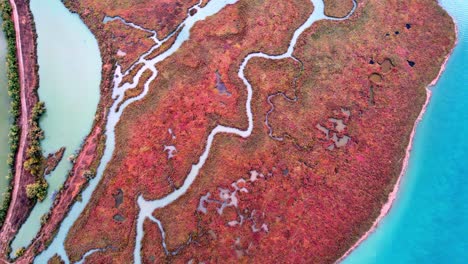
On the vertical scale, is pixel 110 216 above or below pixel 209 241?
above

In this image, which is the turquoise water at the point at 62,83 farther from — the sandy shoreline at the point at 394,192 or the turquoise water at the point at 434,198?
the turquoise water at the point at 434,198

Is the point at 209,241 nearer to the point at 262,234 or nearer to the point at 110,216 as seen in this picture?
the point at 262,234

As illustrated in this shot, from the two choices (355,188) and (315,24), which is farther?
(315,24)

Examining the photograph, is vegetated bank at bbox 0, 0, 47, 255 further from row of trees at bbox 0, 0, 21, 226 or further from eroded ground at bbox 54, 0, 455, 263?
eroded ground at bbox 54, 0, 455, 263

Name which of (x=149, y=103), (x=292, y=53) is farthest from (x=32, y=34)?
(x=292, y=53)

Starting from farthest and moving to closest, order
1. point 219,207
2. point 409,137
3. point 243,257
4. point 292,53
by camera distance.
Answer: point 292,53 → point 409,137 → point 219,207 → point 243,257

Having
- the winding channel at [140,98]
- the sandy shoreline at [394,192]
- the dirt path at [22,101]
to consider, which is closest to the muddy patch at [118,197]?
the winding channel at [140,98]
